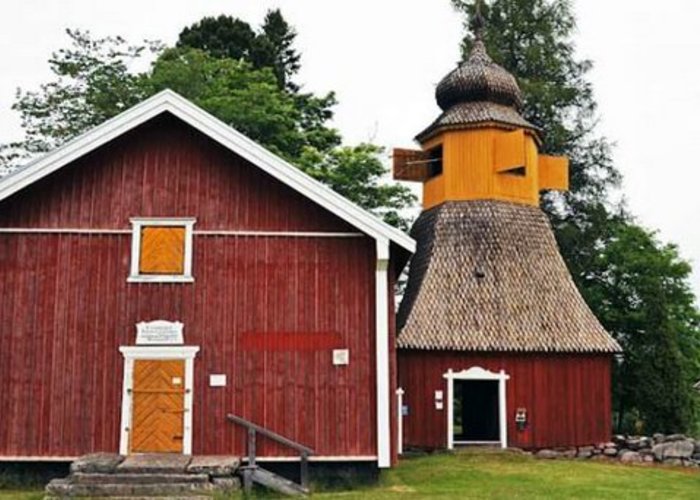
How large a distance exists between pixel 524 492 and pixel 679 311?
1958 centimetres

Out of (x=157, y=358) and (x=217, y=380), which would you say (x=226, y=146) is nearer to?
(x=157, y=358)

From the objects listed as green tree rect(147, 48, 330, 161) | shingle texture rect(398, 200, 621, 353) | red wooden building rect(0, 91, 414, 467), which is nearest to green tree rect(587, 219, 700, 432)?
shingle texture rect(398, 200, 621, 353)

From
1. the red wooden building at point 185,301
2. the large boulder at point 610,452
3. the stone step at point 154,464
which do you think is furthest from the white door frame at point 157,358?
the large boulder at point 610,452

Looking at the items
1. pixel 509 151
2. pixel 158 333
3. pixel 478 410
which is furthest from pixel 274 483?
pixel 509 151

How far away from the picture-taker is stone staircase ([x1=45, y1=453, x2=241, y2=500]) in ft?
40.4

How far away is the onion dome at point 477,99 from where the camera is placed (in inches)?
976

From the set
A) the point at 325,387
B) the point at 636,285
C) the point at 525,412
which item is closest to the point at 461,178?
the point at 525,412

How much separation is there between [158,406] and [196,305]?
1795 millimetres

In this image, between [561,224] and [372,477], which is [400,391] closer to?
[372,477]

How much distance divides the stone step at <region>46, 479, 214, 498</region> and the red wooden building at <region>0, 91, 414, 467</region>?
6.18 feet

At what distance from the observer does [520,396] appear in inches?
832

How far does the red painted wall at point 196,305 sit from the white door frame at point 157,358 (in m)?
0.11

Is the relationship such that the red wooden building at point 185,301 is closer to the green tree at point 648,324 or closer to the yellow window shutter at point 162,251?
the yellow window shutter at point 162,251

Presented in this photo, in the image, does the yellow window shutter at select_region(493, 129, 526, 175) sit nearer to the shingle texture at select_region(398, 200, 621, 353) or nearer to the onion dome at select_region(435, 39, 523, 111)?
the shingle texture at select_region(398, 200, 621, 353)
